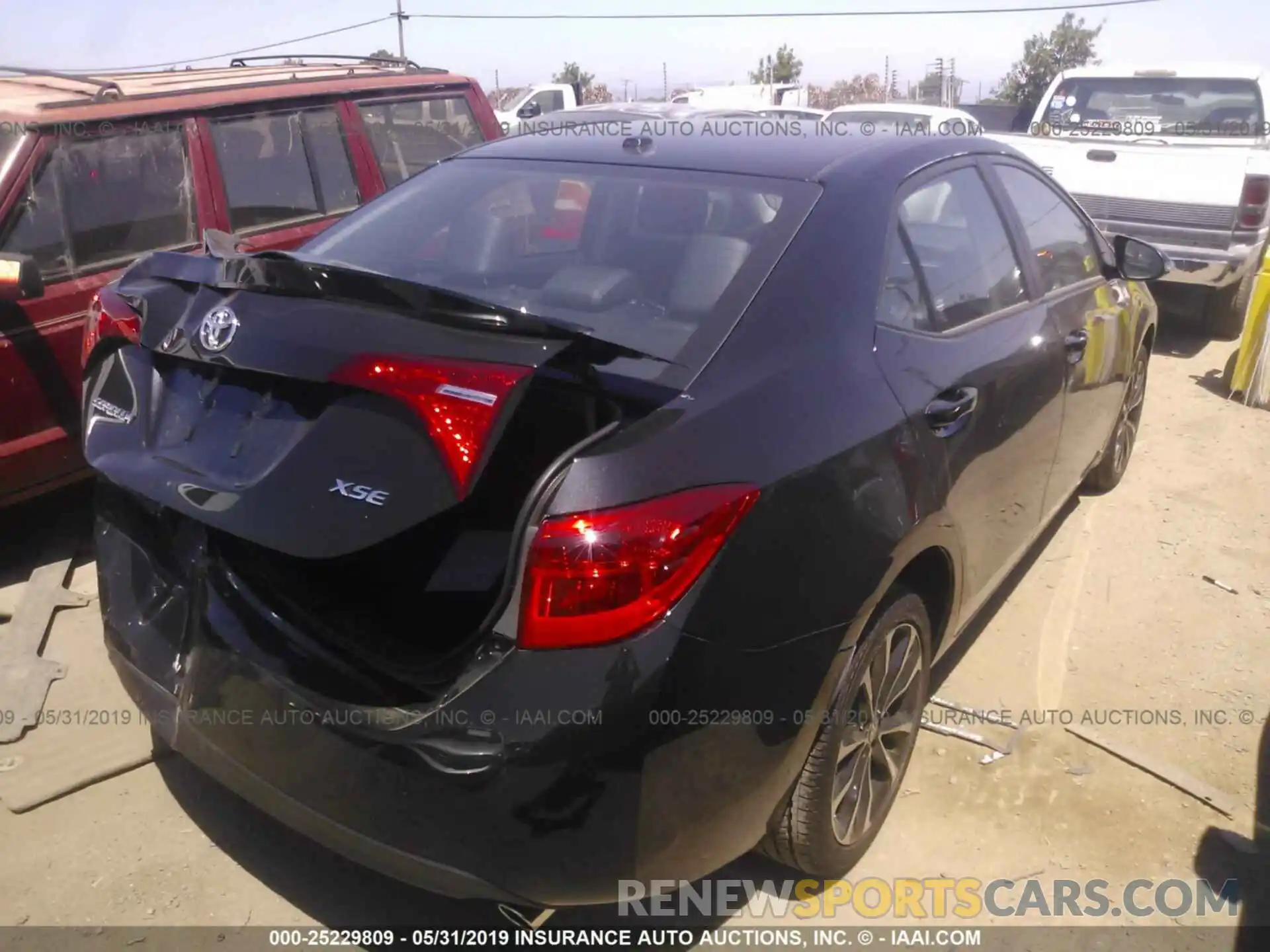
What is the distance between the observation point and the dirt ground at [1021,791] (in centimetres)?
248

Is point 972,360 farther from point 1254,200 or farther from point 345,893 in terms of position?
point 1254,200

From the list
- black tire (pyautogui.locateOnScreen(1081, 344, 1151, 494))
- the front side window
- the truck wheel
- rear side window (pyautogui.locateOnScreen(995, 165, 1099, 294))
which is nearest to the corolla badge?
the front side window

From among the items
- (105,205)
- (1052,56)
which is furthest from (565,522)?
(1052,56)

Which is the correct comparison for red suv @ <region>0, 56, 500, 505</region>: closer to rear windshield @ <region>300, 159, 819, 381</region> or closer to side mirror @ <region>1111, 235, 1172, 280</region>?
rear windshield @ <region>300, 159, 819, 381</region>

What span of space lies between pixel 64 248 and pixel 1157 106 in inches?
356

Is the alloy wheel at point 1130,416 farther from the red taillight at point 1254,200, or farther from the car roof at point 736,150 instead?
the red taillight at point 1254,200

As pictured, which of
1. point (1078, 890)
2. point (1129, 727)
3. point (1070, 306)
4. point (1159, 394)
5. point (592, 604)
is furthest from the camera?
point (1159, 394)

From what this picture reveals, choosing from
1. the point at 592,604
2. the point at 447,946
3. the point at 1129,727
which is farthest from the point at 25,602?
the point at 1129,727

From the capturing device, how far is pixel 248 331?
202 cm

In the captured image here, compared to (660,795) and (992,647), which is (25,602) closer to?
(660,795)

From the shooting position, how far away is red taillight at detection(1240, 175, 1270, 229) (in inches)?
274

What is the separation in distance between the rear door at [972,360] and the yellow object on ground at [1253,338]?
3.71 m

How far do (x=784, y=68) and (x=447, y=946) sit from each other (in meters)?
39.6

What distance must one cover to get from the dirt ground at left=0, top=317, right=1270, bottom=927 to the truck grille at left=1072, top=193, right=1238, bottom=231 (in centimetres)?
349
